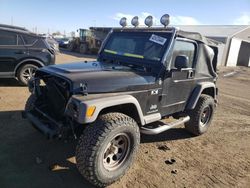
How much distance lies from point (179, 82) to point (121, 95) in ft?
4.74

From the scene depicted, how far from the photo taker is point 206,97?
5094 millimetres

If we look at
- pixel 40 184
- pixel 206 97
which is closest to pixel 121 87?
pixel 40 184

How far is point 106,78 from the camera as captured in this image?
3359mm

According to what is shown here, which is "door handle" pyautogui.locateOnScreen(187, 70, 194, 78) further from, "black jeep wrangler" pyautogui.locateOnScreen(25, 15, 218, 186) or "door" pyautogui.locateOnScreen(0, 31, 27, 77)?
"door" pyautogui.locateOnScreen(0, 31, 27, 77)

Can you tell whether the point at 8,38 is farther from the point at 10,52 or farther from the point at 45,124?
the point at 45,124

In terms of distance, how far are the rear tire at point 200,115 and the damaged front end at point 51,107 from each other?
8.45 feet

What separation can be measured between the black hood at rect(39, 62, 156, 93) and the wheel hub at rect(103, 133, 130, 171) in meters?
0.67

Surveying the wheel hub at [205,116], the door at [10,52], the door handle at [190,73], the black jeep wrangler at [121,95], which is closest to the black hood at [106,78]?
the black jeep wrangler at [121,95]

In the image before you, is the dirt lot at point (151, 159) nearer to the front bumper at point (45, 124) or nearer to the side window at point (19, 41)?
the front bumper at point (45, 124)

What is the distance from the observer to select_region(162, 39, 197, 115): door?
411 cm

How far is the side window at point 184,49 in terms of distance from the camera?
4.15 metres

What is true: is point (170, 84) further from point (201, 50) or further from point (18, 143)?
point (18, 143)

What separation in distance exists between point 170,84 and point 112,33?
164cm

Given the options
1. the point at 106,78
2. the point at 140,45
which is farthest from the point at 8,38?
the point at 106,78
